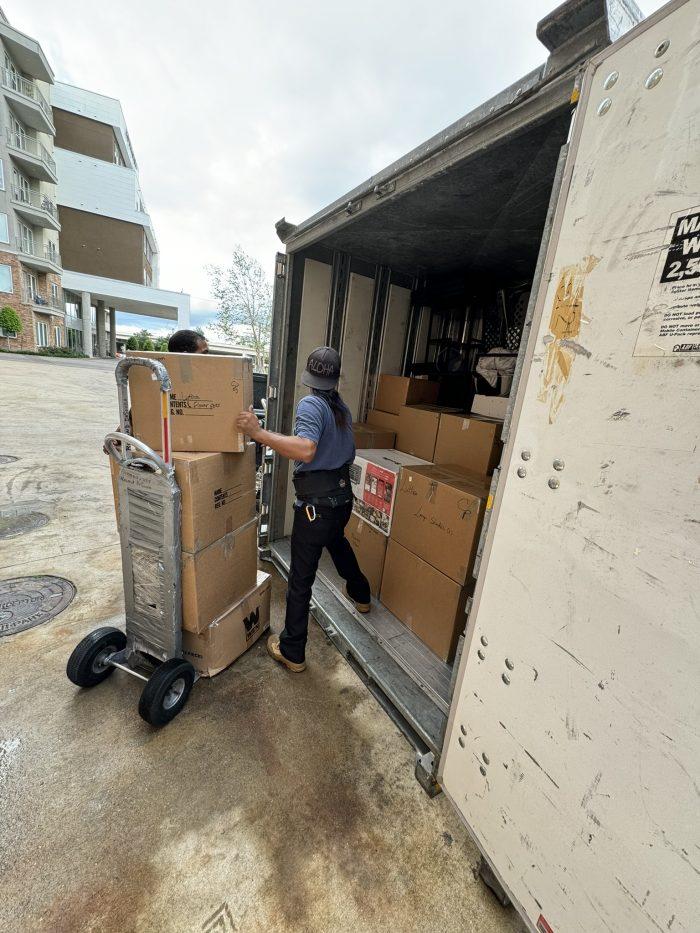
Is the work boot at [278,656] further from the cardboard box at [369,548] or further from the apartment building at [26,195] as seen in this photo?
the apartment building at [26,195]

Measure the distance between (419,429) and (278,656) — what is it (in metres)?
1.97

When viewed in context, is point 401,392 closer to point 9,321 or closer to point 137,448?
point 137,448

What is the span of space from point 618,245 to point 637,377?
0.33 meters

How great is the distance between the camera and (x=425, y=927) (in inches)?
52.5

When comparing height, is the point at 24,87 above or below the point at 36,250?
above

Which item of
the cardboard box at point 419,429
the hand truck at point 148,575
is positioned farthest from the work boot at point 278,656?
the cardboard box at point 419,429

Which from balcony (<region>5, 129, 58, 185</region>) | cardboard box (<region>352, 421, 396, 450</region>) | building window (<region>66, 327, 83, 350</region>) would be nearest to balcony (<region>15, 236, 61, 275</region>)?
balcony (<region>5, 129, 58, 185</region>)

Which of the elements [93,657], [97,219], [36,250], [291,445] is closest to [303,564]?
[291,445]

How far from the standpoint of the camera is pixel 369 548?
3027 millimetres

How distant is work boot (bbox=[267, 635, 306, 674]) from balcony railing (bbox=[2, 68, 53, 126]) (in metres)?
31.0

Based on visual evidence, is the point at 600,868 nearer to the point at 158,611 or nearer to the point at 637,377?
the point at 637,377

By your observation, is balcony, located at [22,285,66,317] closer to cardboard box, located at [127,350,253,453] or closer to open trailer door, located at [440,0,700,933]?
cardboard box, located at [127,350,253,453]

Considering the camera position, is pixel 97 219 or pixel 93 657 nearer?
pixel 93 657

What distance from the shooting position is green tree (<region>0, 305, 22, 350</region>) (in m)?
19.3
